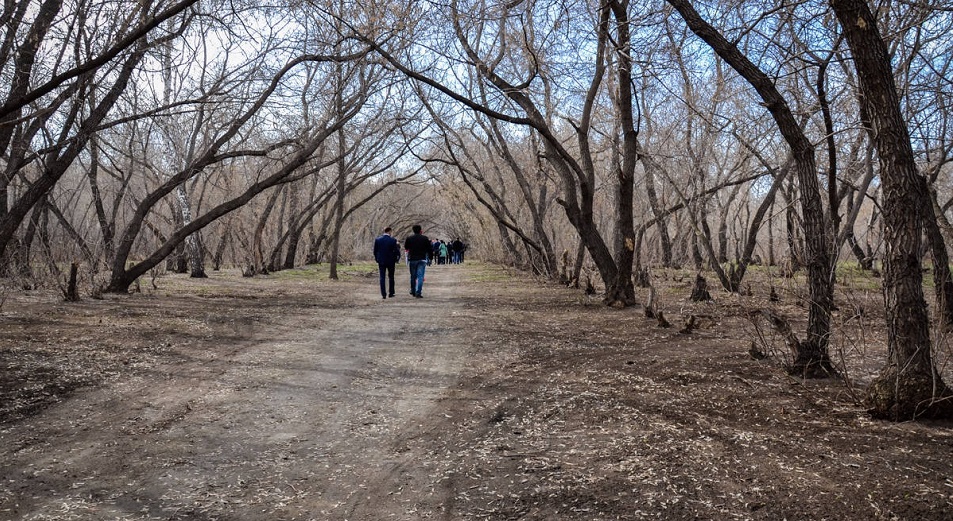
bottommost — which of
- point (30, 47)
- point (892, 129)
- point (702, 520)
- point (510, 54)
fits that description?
point (702, 520)

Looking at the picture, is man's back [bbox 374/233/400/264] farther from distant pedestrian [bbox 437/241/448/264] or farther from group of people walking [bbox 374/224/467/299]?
distant pedestrian [bbox 437/241/448/264]

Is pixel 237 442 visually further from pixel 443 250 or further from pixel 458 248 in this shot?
pixel 443 250

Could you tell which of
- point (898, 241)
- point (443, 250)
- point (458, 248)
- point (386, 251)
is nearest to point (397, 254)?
point (386, 251)

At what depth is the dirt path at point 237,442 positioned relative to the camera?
3.50 m

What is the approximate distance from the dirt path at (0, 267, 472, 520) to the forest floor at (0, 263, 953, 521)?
0.7 inches

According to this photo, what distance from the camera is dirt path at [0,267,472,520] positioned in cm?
350

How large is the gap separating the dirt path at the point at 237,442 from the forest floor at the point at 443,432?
2 centimetres

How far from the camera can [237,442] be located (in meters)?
4.50

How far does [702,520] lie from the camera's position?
10.9 feet

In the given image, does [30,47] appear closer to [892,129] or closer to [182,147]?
[892,129]

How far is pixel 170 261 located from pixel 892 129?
91.9ft

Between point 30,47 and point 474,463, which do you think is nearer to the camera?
point 474,463

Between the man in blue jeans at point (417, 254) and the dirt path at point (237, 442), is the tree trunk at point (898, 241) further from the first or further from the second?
the man in blue jeans at point (417, 254)

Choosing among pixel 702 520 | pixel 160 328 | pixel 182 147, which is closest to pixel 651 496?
pixel 702 520
